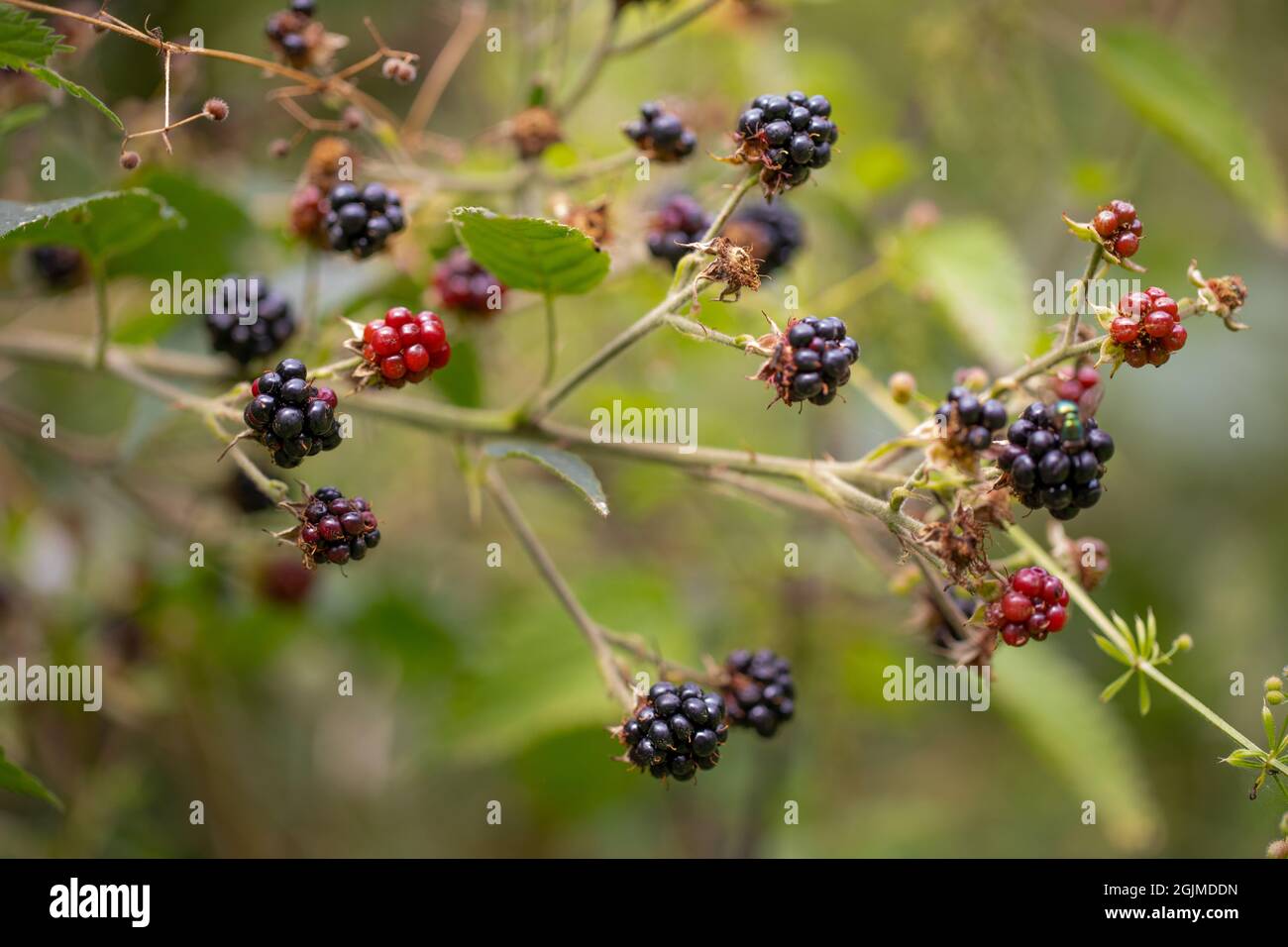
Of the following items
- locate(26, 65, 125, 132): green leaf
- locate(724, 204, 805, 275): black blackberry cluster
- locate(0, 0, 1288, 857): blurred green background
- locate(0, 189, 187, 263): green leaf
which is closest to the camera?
locate(26, 65, 125, 132): green leaf

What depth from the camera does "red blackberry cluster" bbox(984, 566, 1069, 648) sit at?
1.26m

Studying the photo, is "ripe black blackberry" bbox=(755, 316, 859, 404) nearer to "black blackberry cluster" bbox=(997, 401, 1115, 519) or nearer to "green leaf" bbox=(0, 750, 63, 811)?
"black blackberry cluster" bbox=(997, 401, 1115, 519)

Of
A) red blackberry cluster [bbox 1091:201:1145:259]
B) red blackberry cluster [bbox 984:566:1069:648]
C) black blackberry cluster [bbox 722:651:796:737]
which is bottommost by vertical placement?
black blackberry cluster [bbox 722:651:796:737]

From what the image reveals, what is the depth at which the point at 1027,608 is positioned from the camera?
4.12 feet

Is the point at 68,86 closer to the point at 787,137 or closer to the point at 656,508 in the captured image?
the point at 787,137

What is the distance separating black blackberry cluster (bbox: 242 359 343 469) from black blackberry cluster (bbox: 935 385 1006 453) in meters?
0.71

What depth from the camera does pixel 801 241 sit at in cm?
197

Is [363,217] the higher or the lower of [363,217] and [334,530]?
the higher

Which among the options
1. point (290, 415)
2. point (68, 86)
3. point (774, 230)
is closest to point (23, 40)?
point (68, 86)

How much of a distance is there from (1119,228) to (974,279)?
855 mm

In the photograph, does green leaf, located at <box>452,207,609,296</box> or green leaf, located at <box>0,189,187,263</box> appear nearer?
green leaf, located at <box>452,207,609,296</box>

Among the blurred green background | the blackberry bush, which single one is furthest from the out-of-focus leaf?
the blackberry bush
